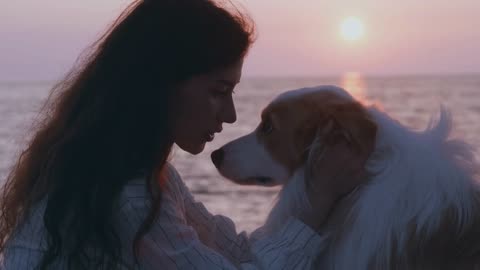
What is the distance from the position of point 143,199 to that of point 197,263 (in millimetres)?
306

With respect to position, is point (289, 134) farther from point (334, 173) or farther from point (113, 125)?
point (113, 125)

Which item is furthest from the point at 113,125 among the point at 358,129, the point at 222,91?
the point at 358,129

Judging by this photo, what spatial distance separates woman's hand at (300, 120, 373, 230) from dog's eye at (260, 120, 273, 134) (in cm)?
60

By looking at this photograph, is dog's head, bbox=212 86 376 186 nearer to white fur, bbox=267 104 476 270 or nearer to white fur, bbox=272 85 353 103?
white fur, bbox=272 85 353 103

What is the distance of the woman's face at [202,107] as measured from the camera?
3029mm

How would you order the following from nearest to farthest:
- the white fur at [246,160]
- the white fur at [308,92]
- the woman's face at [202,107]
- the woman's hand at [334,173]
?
the woman's face at [202,107], the woman's hand at [334,173], the white fur at [308,92], the white fur at [246,160]

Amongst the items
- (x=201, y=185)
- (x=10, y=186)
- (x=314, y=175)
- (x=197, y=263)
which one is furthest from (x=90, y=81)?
(x=201, y=185)

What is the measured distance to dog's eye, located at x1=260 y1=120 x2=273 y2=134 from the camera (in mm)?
3972

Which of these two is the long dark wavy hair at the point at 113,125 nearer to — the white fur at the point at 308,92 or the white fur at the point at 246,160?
the white fur at the point at 308,92

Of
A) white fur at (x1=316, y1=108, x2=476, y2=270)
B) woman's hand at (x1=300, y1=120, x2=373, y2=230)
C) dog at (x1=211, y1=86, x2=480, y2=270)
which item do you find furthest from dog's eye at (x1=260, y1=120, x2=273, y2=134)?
white fur at (x1=316, y1=108, x2=476, y2=270)

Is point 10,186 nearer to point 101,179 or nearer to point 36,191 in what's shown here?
point 36,191

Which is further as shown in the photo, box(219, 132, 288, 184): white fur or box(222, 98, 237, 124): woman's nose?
box(219, 132, 288, 184): white fur

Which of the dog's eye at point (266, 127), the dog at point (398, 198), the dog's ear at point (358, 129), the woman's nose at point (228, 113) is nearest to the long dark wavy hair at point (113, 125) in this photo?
the woman's nose at point (228, 113)

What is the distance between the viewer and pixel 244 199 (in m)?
12.1
